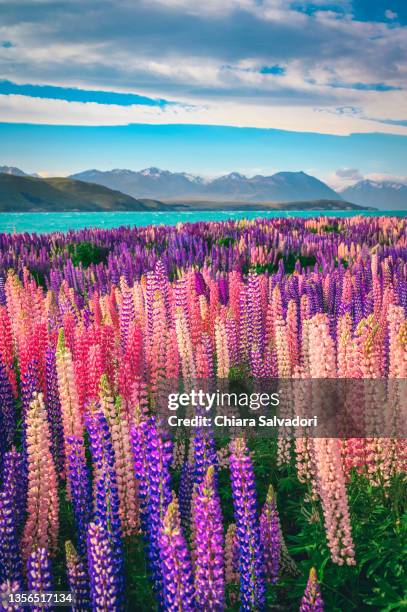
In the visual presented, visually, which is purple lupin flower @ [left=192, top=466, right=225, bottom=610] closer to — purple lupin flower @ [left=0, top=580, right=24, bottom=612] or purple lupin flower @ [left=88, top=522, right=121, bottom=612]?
purple lupin flower @ [left=88, top=522, right=121, bottom=612]

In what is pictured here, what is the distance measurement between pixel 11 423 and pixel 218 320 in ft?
5.92

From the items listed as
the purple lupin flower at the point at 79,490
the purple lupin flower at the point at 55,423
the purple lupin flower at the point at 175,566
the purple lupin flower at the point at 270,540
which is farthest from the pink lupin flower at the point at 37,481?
the purple lupin flower at the point at 270,540

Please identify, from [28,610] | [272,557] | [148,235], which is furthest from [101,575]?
[148,235]

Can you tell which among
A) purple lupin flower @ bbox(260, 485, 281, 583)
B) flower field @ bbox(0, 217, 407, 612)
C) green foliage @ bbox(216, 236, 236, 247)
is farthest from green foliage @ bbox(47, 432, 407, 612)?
green foliage @ bbox(216, 236, 236, 247)

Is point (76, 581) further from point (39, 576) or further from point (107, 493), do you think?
point (107, 493)

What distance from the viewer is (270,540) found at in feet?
9.59

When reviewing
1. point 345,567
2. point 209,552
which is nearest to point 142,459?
point 209,552

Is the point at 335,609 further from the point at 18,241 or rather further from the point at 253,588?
the point at 18,241

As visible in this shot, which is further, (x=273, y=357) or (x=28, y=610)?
(x=273, y=357)

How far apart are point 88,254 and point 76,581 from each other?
40.5 ft

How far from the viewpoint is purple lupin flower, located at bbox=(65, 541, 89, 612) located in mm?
2559

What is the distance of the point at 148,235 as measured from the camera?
16844mm

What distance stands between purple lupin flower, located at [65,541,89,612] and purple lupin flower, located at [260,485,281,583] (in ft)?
2.88

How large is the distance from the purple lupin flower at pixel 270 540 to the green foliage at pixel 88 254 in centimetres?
1158
